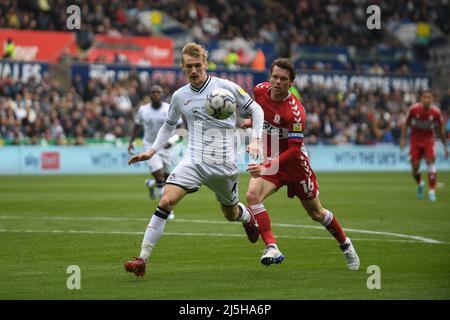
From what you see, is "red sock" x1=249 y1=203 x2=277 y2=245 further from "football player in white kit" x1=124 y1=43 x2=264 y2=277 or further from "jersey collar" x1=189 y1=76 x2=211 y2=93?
"jersey collar" x1=189 y1=76 x2=211 y2=93

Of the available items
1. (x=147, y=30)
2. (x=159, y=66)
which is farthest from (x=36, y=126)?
(x=147, y=30)

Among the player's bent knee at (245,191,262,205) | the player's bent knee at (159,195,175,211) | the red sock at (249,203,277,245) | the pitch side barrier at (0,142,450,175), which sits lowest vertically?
the pitch side barrier at (0,142,450,175)

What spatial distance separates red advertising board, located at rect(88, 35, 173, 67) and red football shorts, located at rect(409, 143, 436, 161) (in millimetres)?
17892

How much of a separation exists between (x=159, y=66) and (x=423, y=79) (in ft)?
48.5

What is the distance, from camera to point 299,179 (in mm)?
10812

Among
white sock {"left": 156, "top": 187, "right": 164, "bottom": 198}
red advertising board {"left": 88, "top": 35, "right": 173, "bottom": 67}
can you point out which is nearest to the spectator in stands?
red advertising board {"left": 88, "top": 35, "right": 173, "bottom": 67}

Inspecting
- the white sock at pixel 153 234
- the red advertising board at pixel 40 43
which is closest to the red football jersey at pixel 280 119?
the white sock at pixel 153 234

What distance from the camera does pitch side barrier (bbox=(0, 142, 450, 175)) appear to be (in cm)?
3284

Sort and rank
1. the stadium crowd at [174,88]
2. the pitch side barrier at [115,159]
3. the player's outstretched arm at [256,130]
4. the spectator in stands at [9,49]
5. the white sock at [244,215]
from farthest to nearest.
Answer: the spectator in stands at [9,49]
the stadium crowd at [174,88]
the pitch side barrier at [115,159]
the white sock at [244,215]
the player's outstretched arm at [256,130]

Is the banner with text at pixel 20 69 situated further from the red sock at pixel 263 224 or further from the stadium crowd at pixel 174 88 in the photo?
the red sock at pixel 263 224

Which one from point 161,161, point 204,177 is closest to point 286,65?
point 204,177

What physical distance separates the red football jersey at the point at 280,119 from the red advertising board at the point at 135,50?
27720 mm

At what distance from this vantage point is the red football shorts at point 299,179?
35.4ft
